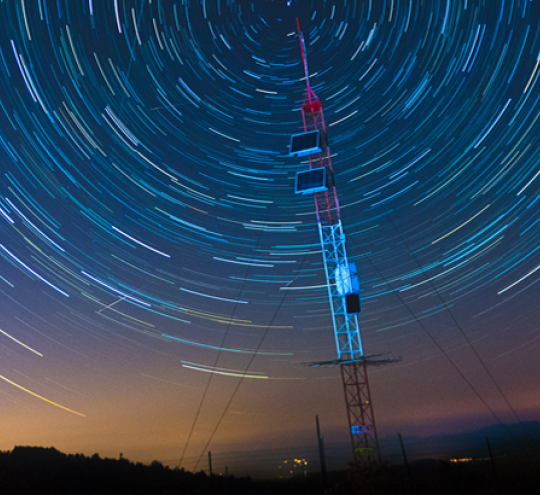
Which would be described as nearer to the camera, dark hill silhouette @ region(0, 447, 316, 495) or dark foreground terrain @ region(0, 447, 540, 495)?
dark foreground terrain @ region(0, 447, 540, 495)

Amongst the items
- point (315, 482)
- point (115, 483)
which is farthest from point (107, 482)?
point (315, 482)

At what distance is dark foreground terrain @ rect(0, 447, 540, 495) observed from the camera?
58.4ft

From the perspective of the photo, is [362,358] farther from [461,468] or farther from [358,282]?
[461,468]

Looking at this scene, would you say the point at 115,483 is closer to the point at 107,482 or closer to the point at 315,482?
the point at 107,482

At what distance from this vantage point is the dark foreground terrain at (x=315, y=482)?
701 inches

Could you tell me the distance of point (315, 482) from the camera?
20.4 metres

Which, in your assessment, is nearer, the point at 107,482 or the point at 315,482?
the point at 315,482

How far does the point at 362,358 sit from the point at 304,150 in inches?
480

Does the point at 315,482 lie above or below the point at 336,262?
below

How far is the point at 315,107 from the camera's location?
29438 millimetres

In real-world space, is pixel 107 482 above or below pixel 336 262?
below

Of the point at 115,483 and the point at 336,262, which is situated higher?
the point at 336,262

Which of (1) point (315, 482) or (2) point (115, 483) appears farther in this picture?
(2) point (115, 483)

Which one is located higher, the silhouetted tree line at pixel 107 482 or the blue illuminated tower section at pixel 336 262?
the blue illuminated tower section at pixel 336 262
